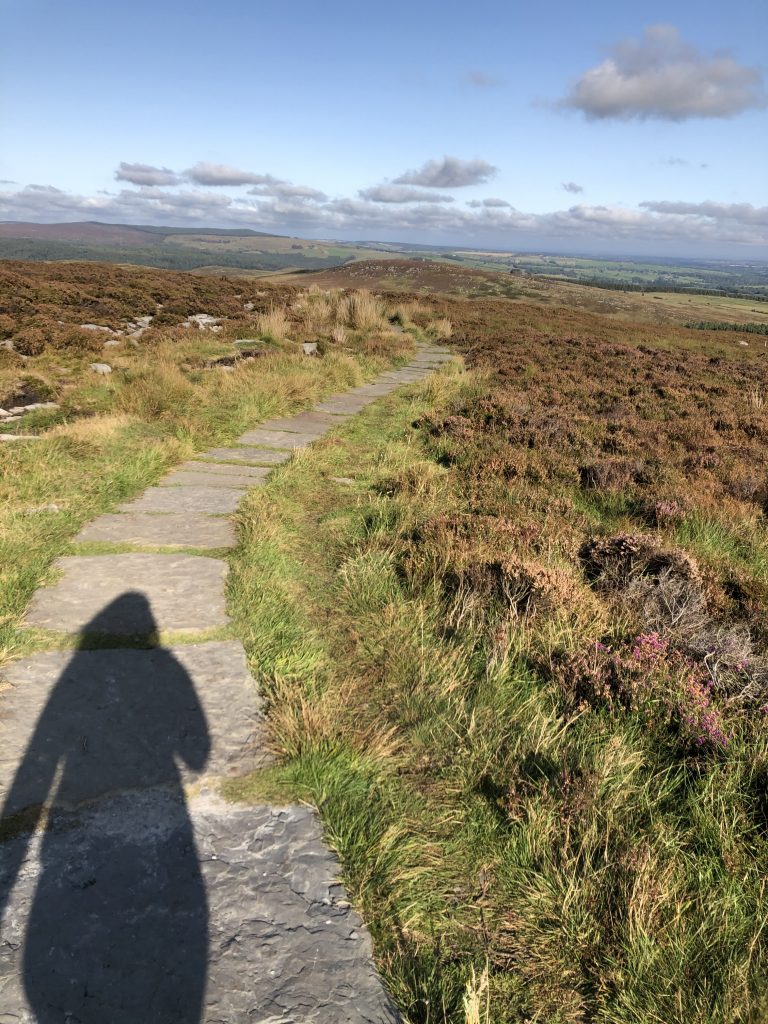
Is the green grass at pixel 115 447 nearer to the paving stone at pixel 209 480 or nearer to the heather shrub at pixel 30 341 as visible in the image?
the paving stone at pixel 209 480

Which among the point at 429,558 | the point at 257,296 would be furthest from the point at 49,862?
the point at 257,296

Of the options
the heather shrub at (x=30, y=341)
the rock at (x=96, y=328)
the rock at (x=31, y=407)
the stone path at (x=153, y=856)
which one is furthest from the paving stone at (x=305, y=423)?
the rock at (x=96, y=328)

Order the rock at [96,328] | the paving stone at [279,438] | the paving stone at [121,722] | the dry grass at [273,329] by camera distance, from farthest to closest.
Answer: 1. the dry grass at [273,329]
2. the rock at [96,328]
3. the paving stone at [279,438]
4. the paving stone at [121,722]

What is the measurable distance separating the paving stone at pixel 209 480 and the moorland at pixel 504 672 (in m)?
0.20

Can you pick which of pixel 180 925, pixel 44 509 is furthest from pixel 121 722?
pixel 44 509

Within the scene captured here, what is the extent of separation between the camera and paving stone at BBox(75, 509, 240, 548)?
384 cm

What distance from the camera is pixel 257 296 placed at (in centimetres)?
2570

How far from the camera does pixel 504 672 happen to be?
2.80m

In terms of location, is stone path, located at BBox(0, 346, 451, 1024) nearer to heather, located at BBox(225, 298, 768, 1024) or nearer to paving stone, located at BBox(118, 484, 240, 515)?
heather, located at BBox(225, 298, 768, 1024)

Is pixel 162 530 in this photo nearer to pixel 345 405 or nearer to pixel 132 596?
pixel 132 596

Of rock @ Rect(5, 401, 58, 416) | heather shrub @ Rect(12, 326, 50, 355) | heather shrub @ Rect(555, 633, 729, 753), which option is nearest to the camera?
heather shrub @ Rect(555, 633, 729, 753)

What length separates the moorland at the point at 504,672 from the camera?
164 centimetres

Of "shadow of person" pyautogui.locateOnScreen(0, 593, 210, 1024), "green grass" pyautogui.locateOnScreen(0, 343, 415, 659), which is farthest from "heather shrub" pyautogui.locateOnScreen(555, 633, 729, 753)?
"green grass" pyautogui.locateOnScreen(0, 343, 415, 659)

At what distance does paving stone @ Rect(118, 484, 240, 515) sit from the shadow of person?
2189 millimetres
